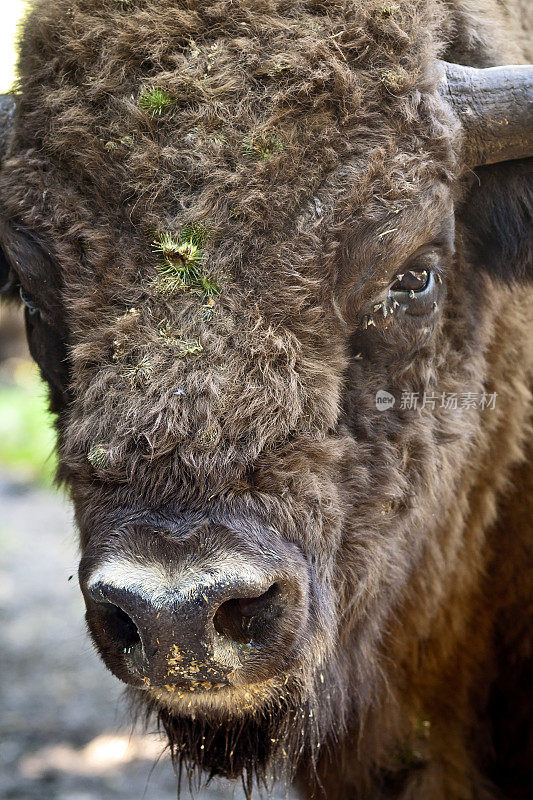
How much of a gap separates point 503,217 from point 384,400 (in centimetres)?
80

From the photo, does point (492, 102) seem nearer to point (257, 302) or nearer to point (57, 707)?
point (257, 302)

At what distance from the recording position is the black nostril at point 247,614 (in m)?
2.15

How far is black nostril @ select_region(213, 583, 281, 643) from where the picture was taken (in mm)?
2146

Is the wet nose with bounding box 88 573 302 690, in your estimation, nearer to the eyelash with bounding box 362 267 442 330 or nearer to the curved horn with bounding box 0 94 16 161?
the eyelash with bounding box 362 267 442 330

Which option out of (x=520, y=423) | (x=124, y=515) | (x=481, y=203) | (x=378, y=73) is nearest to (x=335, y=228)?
(x=378, y=73)

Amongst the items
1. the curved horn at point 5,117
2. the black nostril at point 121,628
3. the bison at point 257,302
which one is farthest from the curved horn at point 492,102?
the black nostril at point 121,628

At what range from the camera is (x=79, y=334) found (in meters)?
2.50

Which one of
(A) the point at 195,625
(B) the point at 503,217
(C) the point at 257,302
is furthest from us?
(B) the point at 503,217

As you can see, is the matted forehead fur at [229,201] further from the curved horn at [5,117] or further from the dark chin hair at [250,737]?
the dark chin hair at [250,737]

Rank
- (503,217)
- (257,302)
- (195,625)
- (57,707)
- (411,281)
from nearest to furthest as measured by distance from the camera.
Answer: (195,625), (257,302), (411,281), (503,217), (57,707)

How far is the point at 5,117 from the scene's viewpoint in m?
2.97

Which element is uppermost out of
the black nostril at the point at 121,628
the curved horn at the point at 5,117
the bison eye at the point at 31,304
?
the curved horn at the point at 5,117

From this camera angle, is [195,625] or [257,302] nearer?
[195,625]

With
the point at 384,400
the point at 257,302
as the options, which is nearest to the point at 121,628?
the point at 257,302
